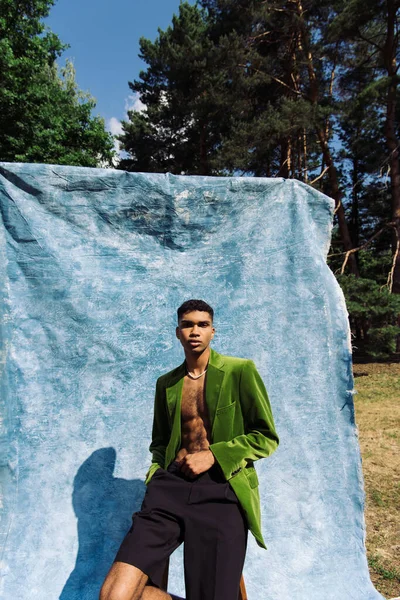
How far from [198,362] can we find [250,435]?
0.39m

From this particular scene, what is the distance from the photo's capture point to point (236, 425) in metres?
1.75

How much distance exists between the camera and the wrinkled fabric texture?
2.39 m

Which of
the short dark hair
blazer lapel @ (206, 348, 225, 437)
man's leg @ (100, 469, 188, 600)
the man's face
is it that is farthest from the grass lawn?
the short dark hair

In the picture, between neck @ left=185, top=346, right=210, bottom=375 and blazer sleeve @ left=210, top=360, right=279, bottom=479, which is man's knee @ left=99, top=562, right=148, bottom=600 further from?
neck @ left=185, top=346, right=210, bottom=375

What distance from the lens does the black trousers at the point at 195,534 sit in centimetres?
151

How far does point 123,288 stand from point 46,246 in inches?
21.8

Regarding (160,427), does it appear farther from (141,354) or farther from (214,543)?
(141,354)

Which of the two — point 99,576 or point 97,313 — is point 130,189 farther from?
point 99,576

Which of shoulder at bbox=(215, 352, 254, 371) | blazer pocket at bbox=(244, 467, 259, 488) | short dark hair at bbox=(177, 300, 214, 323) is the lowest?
blazer pocket at bbox=(244, 467, 259, 488)

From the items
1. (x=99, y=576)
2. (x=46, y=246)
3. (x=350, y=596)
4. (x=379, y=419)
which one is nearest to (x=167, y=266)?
(x=46, y=246)

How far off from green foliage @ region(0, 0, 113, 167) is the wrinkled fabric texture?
29.4ft

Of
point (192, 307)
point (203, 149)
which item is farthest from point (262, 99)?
point (192, 307)

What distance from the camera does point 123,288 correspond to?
8.72 ft

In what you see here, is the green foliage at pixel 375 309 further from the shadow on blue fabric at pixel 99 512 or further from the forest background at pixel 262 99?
the shadow on blue fabric at pixel 99 512
